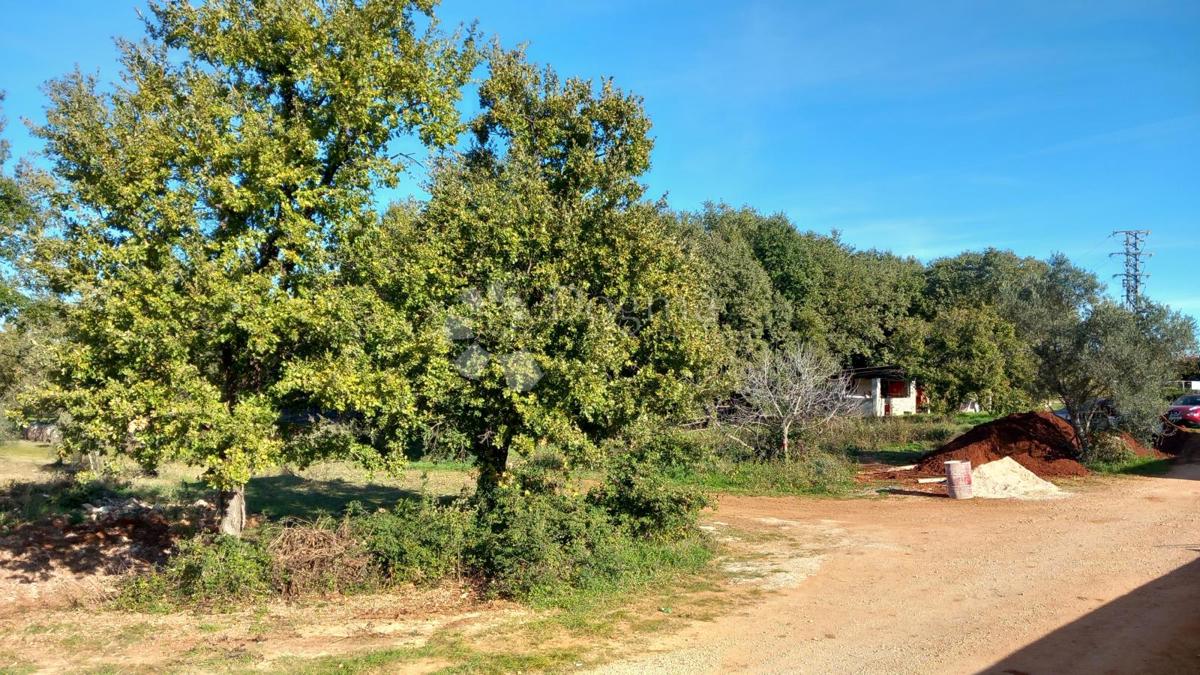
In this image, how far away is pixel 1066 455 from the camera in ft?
73.4

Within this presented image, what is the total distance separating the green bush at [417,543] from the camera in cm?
1013

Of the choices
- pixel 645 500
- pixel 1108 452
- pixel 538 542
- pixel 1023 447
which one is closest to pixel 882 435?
pixel 1023 447

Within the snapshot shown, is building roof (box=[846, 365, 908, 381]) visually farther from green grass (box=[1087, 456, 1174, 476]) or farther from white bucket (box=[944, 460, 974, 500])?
white bucket (box=[944, 460, 974, 500])

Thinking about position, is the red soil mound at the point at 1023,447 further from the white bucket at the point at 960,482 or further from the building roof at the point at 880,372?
the building roof at the point at 880,372

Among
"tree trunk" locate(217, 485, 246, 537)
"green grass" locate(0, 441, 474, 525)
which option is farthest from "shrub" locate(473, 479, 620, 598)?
"tree trunk" locate(217, 485, 246, 537)

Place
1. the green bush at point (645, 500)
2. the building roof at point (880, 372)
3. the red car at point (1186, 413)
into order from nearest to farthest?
the green bush at point (645, 500) < the red car at point (1186, 413) < the building roof at point (880, 372)

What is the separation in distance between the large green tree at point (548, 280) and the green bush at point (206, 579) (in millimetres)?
3006

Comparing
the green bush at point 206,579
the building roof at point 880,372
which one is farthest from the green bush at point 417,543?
the building roof at point 880,372

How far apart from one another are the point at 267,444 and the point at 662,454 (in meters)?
6.70

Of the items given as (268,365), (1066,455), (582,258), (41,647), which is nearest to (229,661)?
(41,647)

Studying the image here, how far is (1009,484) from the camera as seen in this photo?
1795 cm

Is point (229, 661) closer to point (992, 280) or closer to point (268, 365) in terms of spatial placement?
point (268, 365)

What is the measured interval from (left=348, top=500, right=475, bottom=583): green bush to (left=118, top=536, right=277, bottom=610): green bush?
4.27 feet

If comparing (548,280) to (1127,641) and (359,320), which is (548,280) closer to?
(359,320)
